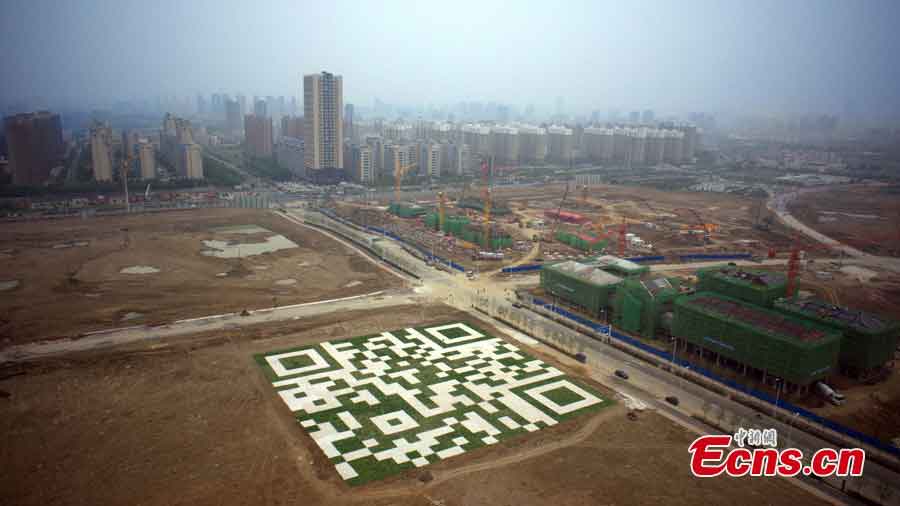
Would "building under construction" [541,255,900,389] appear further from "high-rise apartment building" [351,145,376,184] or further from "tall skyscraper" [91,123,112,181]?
"tall skyscraper" [91,123,112,181]

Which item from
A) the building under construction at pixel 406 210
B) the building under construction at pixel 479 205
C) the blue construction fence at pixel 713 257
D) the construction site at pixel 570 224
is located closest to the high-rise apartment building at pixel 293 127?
the construction site at pixel 570 224

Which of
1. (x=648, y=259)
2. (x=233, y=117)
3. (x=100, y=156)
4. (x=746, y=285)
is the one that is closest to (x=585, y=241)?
(x=648, y=259)

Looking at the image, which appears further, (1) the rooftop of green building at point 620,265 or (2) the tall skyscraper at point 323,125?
(2) the tall skyscraper at point 323,125

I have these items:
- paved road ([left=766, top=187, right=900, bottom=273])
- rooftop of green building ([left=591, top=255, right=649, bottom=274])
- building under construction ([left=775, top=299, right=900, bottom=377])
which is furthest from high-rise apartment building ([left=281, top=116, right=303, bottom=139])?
building under construction ([left=775, top=299, right=900, bottom=377])

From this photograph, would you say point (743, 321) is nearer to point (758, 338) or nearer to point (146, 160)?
point (758, 338)

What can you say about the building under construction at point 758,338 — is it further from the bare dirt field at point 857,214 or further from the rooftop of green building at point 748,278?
the bare dirt field at point 857,214

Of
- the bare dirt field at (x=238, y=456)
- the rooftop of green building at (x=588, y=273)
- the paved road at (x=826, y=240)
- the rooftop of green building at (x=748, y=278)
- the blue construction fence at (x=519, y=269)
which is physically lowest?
the bare dirt field at (x=238, y=456)

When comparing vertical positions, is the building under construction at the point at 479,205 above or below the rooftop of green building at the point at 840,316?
below

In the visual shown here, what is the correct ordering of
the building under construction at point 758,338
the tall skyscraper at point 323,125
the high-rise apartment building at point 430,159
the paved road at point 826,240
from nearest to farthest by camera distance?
1. the building under construction at point 758,338
2. the paved road at point 826,240
3. the tall skyscraper at point 323,125
4. the high-rise apartment building at point 430,159
